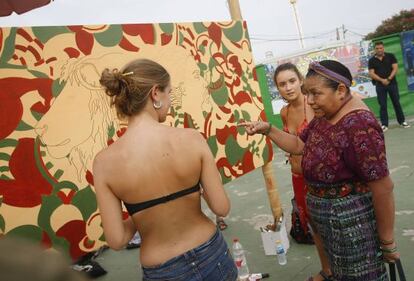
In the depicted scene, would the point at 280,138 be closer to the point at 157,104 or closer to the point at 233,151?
the point at 233,151

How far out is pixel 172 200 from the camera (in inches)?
65.2

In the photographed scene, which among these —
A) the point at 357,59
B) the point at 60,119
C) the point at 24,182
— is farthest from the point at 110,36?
the point at 357,59

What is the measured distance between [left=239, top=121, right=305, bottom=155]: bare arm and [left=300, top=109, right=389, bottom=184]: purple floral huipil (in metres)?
0.42

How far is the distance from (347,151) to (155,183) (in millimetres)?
1024

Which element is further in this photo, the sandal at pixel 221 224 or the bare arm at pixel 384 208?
the sandal at pixel 221 224

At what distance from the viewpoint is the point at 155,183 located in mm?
1624

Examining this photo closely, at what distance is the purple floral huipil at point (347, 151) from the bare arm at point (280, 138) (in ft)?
1.36

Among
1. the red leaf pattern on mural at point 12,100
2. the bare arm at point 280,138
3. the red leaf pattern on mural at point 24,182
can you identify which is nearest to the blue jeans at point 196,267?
the red leaf pattern on mural at point 24,182

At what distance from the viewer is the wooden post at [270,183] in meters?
3.96

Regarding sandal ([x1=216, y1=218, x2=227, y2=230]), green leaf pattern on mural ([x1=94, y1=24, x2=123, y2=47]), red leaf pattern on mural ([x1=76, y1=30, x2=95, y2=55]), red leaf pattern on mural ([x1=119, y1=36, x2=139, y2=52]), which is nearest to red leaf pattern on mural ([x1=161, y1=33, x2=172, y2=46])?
red leaf pattern on mural ([x1=119, y1=36, x2=139, y2=52])

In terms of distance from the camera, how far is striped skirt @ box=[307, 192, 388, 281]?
206 cm

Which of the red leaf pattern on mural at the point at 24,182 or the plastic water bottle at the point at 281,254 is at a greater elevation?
the red leaf pattern on mural at the point at 24,182

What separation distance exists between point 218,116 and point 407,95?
768 cm

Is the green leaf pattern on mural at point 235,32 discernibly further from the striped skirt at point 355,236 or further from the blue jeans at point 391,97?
the blue jeans at point 391,97
